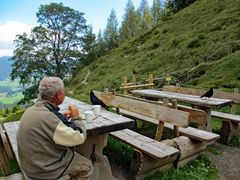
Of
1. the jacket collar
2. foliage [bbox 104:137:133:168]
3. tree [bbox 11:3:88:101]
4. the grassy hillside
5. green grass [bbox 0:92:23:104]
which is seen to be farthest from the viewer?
green grass [bbox 0:92:23:104]

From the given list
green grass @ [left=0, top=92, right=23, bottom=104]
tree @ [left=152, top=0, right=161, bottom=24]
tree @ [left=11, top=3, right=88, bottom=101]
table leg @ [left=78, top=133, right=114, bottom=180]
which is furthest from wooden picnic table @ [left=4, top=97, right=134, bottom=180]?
green grass @ [left=0, top=92, right=23, bottom=104]

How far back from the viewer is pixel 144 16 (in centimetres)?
4784

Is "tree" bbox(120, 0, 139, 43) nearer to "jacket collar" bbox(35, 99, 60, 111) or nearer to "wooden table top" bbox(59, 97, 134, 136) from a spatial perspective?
"wooden table top" bbox(59, 97, 134, 136)

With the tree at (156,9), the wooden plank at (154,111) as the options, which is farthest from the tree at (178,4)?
the wooden plank at (154,111)

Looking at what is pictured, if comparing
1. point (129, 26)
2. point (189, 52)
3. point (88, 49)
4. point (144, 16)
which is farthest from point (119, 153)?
point (144, 16)

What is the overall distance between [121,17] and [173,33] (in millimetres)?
30158

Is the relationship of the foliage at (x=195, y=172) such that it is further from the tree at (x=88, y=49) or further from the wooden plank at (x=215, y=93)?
the tree at (x=88, y=49)

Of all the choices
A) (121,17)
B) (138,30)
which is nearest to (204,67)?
(138,30)

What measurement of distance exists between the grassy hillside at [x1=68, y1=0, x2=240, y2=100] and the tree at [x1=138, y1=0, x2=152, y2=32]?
19.9 metres

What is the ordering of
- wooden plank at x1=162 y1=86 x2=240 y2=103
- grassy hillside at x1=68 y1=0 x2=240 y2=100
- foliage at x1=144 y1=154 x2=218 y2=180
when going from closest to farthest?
foliage at x1=144 y1=154 x2=218 y2=180, wooden plank at x1=162 y1=86 x2=240 y2=103, grassy hillside at x1=68 y1=0 x2=240 y2=100

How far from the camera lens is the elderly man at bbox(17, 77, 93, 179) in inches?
89.9

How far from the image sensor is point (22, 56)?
2639 centimetres

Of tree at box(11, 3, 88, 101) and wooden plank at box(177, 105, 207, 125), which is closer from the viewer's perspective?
wooden plank at box(177, 105, 207, 125)

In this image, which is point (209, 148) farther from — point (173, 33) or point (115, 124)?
point (173, 33)
